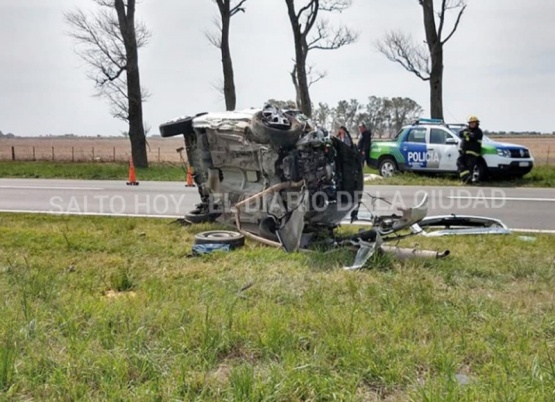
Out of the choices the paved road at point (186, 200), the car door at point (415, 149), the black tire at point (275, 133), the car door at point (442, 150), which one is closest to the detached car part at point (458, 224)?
the paved road at point (186, 200)

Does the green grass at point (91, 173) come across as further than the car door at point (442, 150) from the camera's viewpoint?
Yes

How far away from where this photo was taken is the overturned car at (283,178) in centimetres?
560

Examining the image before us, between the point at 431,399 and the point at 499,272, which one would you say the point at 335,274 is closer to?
the point at 499,272

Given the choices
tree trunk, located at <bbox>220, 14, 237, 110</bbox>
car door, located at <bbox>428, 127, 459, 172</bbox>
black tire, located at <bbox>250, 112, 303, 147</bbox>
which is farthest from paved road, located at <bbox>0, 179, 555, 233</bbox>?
tree trunk, located at <bbox>220, 14, 237, 110</bbox>

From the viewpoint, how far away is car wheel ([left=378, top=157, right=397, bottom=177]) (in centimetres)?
1512

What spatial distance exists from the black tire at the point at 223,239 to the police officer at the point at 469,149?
339 inches

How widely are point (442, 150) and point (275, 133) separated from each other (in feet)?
31.0

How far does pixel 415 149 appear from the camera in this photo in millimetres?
14445

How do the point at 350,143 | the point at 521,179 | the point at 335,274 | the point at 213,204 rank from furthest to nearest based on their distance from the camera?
the point at 521,179
the point at 213,204
the point at 350,143
the point at 335,274

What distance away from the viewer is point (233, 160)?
6574 millimetres

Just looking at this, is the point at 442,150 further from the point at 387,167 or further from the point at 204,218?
the point at 204,218

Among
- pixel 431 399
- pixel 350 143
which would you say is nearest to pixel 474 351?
pixel 431 399

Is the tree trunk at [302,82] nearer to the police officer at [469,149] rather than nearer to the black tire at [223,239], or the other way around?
Result: the police officer at [469,149]

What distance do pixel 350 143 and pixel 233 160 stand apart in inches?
61.6
